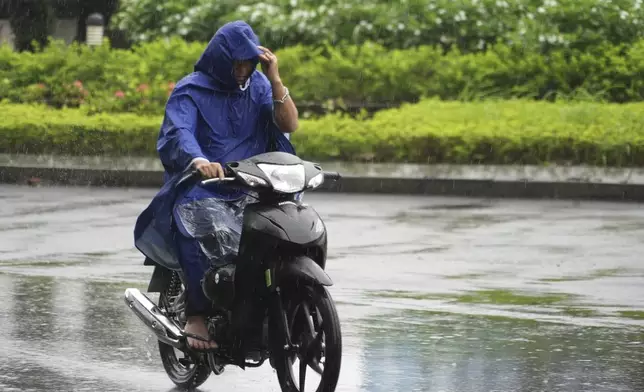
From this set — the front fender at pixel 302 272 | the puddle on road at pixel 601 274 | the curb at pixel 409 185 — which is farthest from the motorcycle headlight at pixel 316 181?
the curb at pixel 409 185

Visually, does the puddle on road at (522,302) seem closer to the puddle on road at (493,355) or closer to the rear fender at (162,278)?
the puddle on road at (493,355)

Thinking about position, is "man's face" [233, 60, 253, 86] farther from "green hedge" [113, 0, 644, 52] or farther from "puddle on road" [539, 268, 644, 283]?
"green hedge" [113, 0, 644, 52]

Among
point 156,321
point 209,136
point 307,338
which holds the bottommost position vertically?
point 156,321

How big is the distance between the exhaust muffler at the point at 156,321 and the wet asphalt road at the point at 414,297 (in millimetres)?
295

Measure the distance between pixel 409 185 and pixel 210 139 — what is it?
33.2 ft

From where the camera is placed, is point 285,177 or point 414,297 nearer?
point 285,177

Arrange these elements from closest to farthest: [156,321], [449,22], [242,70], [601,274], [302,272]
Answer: [302,272]
[242,70]
[156,321]
[601,274]
[449,22]

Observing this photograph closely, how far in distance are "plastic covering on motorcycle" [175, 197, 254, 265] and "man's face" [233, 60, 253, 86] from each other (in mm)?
563

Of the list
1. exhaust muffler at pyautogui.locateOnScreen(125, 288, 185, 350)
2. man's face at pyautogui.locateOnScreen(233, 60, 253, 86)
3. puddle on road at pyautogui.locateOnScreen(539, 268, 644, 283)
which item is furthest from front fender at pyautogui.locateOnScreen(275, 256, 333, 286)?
puddle on road at pyautogui.locateOnScreen(539, 268, 644, 283)

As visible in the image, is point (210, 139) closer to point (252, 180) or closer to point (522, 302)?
point (252, 180)

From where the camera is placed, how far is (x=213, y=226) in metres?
6.88

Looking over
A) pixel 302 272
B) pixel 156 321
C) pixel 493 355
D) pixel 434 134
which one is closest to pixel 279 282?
pixel 302 272

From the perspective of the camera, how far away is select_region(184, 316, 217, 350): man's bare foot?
22.7 feet

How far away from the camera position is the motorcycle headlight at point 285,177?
646cm
